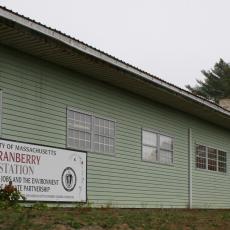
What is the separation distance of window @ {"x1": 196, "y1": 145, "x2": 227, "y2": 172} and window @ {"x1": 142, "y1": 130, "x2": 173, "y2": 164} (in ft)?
8.18

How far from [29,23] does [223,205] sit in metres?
15.3

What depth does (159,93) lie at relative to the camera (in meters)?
18.6

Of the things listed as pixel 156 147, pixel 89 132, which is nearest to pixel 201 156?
pixel 156 147

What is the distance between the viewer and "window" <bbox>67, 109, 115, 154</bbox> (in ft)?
50.8

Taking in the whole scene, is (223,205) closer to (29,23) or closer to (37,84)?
(37,84)

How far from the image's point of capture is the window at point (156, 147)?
62.4 ft

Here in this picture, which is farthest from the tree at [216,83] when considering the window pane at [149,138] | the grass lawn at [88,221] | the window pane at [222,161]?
the grass lawn at [88,221]

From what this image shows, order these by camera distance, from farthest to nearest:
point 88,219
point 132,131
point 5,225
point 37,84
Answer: point 132,131
point 37,84
point 88,219
point 5,225

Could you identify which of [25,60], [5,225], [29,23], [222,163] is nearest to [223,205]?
[222,163]

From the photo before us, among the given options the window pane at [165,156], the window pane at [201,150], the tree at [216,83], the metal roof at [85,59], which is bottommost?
the window pane at [165,156]

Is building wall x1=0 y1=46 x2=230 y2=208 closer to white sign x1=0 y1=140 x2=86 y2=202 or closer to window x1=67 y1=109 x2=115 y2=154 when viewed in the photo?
window x1=67 y1=109 x2=115 y2=154

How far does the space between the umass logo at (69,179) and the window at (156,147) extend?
434 centimetres

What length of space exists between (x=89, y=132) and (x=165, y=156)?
16.3 ft

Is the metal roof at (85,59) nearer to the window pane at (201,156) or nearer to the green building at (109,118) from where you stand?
the green building at (109,118)
